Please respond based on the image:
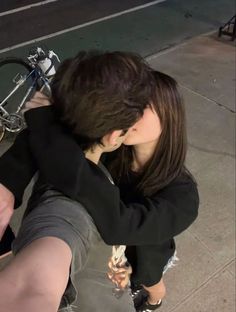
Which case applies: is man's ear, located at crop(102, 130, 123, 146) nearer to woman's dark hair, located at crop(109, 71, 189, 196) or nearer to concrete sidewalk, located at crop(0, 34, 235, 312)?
woman's dark hair, located at crop(109, 71, 189, 196)

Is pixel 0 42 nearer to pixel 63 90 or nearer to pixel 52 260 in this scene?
pixel 63 90

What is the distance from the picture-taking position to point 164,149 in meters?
1.47

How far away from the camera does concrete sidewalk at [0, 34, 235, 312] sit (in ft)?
8.96

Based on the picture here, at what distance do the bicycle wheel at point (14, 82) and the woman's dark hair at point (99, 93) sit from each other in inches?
106

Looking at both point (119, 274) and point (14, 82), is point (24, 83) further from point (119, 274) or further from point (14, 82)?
point (119, 274)

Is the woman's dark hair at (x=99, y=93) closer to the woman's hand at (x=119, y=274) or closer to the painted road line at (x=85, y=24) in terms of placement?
the woman's hand at (x=119, y=274)

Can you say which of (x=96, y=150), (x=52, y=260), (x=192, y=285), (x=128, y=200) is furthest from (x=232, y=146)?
(x=52, y=260)

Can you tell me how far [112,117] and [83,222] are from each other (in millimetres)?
304

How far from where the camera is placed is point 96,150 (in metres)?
1.29

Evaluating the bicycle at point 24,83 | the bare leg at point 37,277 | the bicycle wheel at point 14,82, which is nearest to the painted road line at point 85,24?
the bicycle wheel at point 14,82

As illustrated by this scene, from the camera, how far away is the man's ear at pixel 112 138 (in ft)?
4.07

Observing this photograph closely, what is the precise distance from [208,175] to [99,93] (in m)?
2.62

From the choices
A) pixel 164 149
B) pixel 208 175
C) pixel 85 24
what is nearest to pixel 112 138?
pixel 164 149

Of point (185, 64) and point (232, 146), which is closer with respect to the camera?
point (232, 146)
